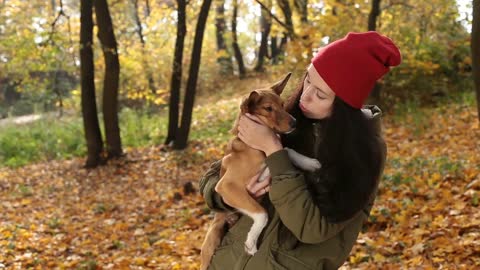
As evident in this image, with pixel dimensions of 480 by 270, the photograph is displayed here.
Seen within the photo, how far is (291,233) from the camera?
2385 millimetres

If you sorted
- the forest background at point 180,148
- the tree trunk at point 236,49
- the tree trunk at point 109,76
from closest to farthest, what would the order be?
the forest background at point 180,148 → the tree trunk at point 109,76 → the tree trunk at point 236,49

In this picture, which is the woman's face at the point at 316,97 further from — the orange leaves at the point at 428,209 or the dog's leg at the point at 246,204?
the orange leaves at the point at 428,209

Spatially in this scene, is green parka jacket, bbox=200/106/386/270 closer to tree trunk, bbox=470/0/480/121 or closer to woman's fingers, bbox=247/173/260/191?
woman's fingers, bbox=247/173/260/191

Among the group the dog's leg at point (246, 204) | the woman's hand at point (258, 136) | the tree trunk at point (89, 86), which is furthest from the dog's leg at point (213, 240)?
the tree trunk at point (89, 86)

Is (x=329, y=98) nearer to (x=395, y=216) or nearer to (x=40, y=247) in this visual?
(x=395, y=216)

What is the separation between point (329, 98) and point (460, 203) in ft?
16.4

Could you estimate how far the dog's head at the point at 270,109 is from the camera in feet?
8.61

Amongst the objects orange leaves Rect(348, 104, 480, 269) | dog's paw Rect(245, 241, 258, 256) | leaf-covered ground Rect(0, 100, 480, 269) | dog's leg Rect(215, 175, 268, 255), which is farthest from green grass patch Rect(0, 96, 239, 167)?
dog's paw Rect(245, 241, 258, 256)

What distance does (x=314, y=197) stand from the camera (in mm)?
2262

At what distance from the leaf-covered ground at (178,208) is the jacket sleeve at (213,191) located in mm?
3098

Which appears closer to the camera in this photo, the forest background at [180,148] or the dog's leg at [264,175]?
the dog's leg at [264,175]

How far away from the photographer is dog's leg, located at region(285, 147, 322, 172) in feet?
7.89

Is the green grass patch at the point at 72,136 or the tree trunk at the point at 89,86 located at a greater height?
the tree trunk at the point at 89,86

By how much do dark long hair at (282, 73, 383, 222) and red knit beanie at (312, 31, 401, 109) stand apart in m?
0.06
